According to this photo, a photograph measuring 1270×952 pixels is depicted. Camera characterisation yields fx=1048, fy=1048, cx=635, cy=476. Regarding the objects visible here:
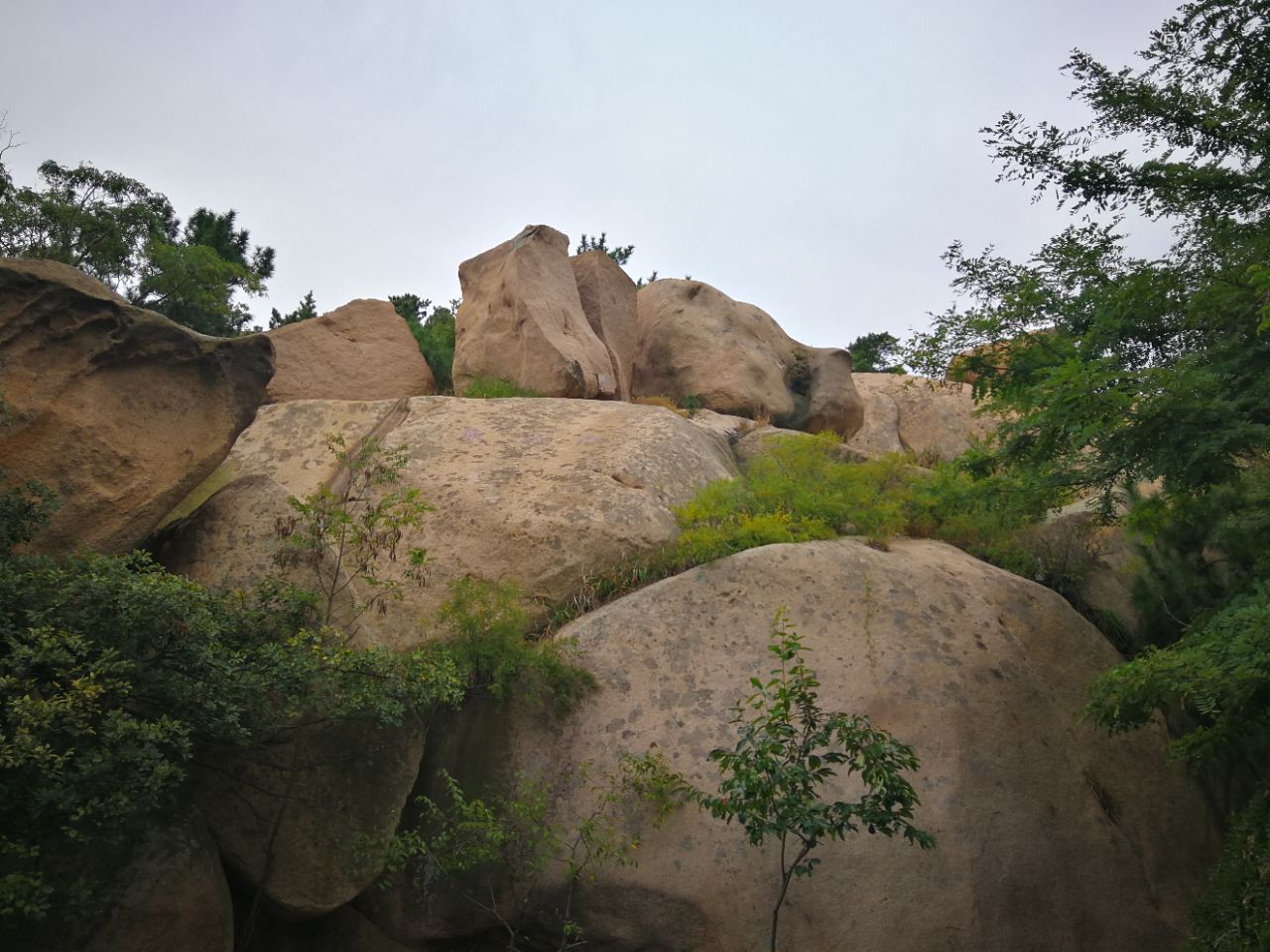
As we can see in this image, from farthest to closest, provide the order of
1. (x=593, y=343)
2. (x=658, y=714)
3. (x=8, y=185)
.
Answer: (x=8, y=185) < (x=593, y=343) < (x=658, y=714)

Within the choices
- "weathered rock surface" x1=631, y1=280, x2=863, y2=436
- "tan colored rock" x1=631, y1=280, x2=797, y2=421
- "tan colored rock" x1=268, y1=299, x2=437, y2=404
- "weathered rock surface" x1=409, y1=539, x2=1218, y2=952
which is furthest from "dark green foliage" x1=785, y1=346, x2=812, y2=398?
"weathered rock surface" x1=409, y1=539, x2=1218, y2=952

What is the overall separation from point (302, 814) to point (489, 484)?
189 inches

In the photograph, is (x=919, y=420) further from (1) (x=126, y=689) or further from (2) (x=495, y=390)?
(1) (x=126, y=689)

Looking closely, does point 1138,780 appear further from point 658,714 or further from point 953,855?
point 658,714

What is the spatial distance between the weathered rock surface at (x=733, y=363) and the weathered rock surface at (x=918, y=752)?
24.7 ft

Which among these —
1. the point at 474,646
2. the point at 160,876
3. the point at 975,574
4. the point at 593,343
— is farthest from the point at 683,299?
the point at 160,876

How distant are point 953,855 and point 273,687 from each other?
570 centimetres

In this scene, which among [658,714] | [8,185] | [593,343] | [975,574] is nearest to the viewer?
[658,714]

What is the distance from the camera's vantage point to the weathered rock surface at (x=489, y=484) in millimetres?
10570

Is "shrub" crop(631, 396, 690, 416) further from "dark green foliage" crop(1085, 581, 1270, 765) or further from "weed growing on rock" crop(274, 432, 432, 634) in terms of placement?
"dark green foliage" crop(1085, 581, 1270, 765)

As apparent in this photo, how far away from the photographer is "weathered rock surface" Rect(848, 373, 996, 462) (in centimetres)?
2130

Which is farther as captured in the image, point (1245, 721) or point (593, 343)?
point (593, 343)

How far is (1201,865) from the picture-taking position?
968cm

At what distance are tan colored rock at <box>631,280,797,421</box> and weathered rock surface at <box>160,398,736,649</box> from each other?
3410 mm
